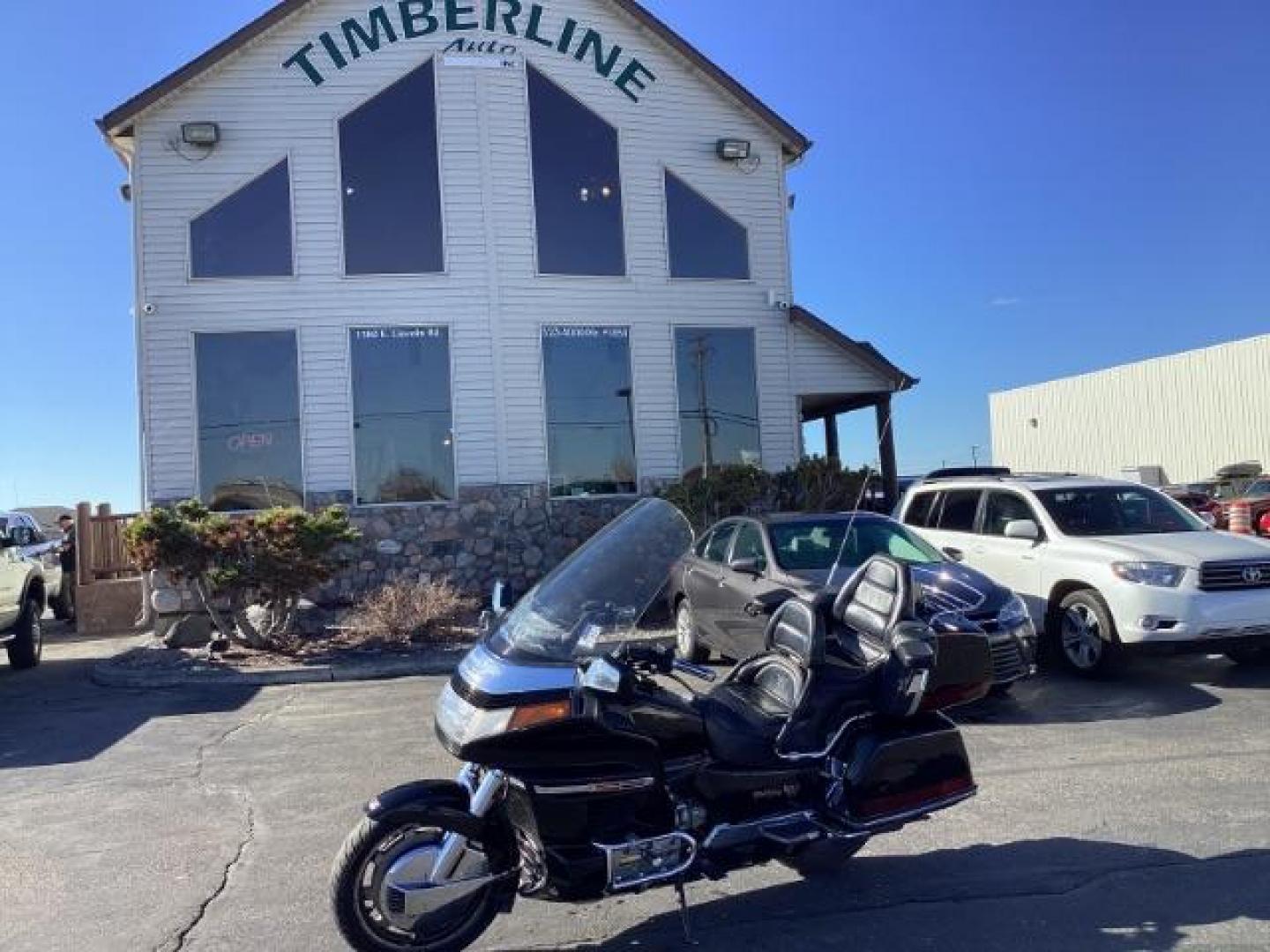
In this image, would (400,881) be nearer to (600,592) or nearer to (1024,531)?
(600,592)

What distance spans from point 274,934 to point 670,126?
1410 centimetres

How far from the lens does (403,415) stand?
15102mm

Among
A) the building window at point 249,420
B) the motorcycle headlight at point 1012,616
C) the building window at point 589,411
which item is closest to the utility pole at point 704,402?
the building window at point 589,411

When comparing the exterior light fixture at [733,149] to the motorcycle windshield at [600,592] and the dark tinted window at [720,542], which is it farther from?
the motorcycle windshield at [600,592]

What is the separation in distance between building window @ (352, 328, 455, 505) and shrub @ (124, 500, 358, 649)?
11.2 ft

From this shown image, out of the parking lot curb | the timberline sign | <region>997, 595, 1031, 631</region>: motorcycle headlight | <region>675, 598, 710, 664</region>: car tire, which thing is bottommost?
the parking lot curb

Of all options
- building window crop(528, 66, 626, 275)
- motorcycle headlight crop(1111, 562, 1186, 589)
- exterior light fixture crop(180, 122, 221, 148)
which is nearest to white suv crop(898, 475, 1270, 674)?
motorcycle headlight crop(1111, 562, 1186, 589)

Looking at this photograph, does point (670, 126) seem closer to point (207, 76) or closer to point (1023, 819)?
point (207, 76)

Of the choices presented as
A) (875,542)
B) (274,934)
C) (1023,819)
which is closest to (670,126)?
(875,542)

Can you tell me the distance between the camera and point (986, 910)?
425cm

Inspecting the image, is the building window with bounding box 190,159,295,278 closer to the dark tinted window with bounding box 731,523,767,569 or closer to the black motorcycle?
the dark tinted window with bounding box 731,523,767,569

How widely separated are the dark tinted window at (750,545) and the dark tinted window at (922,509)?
239 cm

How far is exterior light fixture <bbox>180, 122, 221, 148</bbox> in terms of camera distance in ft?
48.1

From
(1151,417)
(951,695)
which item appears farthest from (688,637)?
(1151,417)
